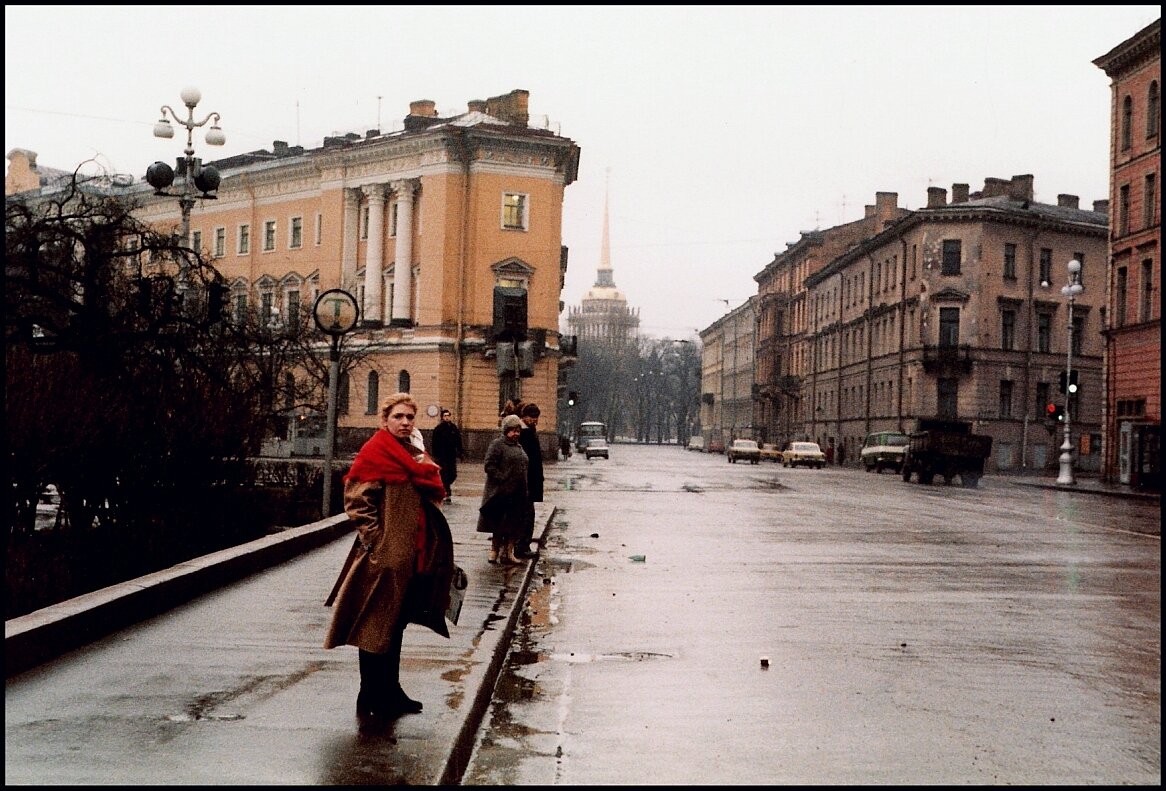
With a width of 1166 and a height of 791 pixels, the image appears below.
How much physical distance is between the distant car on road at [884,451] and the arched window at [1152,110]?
18506 millimetres

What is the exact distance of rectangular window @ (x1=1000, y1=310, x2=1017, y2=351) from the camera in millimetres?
73625

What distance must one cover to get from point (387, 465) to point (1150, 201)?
49.1 m

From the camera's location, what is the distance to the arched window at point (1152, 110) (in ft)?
163

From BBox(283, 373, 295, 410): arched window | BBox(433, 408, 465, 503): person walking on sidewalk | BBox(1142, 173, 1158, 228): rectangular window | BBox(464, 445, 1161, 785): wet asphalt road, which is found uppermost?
BBox(1142, 173, 1158, 228): rectangular window

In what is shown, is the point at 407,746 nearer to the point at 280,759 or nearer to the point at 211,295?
the point at 280,759

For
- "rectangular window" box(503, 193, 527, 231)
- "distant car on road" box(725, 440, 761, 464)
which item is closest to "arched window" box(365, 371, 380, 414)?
"rectangular window" box(503, 193, 527, 231)

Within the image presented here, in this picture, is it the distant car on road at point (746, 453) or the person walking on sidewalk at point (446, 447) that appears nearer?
the person walking on sidewalk at point (446, 447)

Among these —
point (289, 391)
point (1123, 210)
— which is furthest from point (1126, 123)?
point (289, 391)

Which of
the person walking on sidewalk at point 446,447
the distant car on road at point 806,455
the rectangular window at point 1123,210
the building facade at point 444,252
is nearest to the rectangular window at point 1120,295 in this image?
the rectangular window at point 1123,210

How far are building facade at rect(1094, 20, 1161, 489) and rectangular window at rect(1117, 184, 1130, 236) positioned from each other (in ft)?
0.13

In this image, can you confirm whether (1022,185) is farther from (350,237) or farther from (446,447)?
(446,447)

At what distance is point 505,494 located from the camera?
15492 millimetres

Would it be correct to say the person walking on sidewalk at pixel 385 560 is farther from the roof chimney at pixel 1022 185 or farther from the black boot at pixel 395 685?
the roof chimney at pixel 1022 185

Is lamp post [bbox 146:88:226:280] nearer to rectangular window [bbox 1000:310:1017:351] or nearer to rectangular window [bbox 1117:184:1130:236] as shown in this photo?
rectangular window [bbox 1117:184:1130:236]
